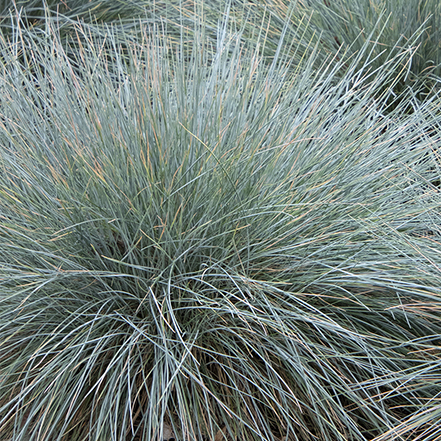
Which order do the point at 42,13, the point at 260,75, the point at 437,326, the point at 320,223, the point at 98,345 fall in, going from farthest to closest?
1. the point at 42,13
2. the point at 260,75
3. the point at 320,223
4. the point at 437,326
5. the point at 98,345

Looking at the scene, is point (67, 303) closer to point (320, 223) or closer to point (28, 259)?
point (28, 259)

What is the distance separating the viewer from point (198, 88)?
2.18m

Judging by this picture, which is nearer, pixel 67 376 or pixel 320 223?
pixel 67 376

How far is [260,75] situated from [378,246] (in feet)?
3.30

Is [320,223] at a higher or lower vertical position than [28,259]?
higher

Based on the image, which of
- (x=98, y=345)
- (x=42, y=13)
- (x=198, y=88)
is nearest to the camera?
(x=98, y=345)

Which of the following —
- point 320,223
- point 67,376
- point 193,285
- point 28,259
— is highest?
point 320,223

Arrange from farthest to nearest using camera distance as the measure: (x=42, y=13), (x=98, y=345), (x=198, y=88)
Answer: (x=42, y=13), (x=198, y=88), (x=98, y=345)

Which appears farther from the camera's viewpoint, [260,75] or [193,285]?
[260,75]

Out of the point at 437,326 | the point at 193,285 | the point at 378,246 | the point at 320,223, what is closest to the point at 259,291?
the point at 193,285

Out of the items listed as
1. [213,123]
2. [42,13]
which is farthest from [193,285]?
[42,13]

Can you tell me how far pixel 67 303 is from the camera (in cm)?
187

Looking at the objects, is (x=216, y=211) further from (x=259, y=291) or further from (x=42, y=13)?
(x=42, y=13)

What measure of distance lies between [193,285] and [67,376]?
1.74ft
